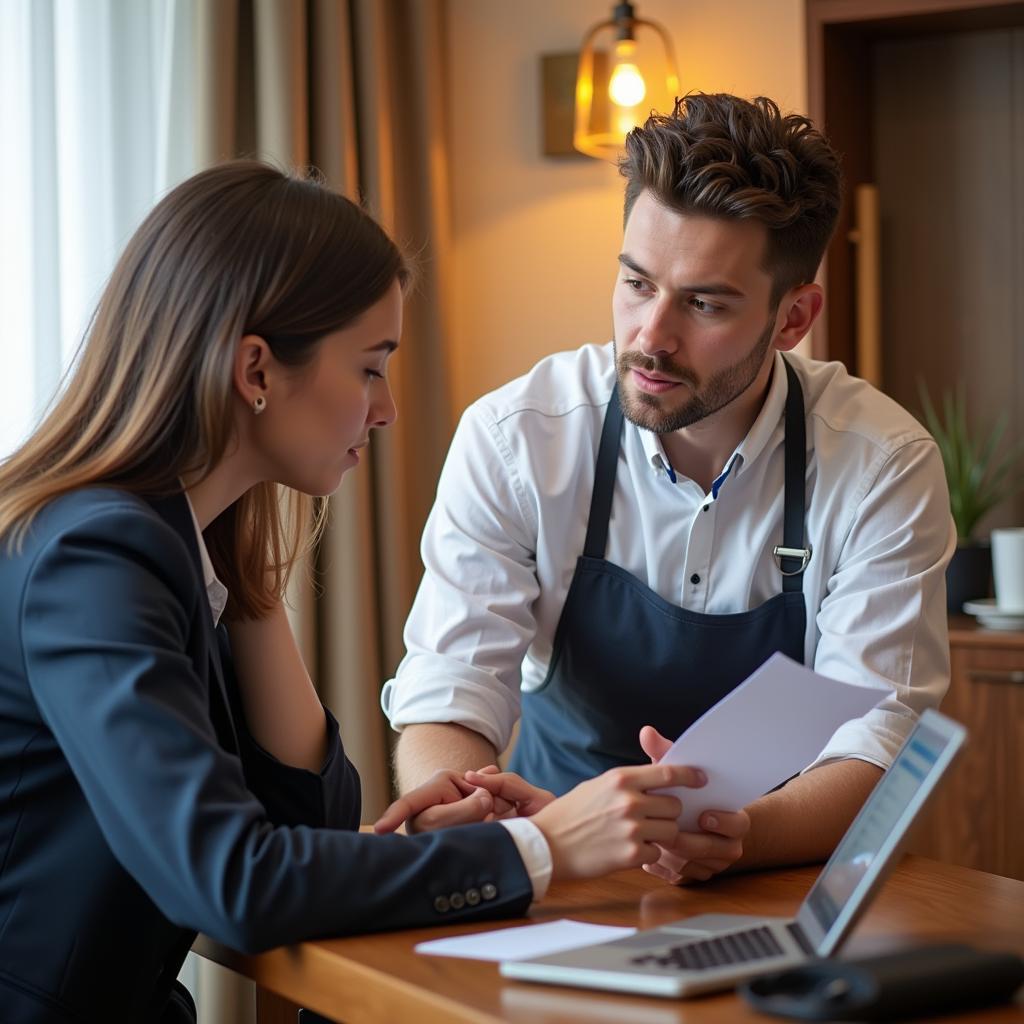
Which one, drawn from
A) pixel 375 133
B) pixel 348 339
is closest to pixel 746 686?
pixel 348 339

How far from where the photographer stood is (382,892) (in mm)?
1216

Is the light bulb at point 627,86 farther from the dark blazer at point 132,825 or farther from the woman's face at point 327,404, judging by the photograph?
the dark blazer at point 132,825

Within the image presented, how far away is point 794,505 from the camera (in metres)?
1.96

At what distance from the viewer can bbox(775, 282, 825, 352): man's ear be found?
2.04 metres

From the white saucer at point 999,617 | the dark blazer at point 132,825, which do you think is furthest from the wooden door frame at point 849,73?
the dark blazer at point 132,825

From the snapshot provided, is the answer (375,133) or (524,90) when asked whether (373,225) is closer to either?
(375,133)

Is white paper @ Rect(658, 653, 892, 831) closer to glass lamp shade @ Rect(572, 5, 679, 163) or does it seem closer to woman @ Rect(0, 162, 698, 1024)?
woman @ Rect(0, 162, 698, 1024)

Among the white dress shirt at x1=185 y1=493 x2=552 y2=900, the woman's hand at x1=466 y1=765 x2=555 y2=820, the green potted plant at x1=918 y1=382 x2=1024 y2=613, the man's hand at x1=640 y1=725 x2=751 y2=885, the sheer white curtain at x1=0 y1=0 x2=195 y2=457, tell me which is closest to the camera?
the white dress shirt at x1=185 y1=493 x2=552 y2=900

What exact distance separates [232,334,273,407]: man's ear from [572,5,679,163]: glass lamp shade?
6.01 feet

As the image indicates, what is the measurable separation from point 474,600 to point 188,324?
69 centimetres

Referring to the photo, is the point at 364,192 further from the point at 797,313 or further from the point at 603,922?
the point at 603,922

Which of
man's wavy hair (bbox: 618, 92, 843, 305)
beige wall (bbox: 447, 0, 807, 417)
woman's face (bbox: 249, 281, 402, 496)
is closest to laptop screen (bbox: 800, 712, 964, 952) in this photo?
woman's face (bbox: 249, 281, 402, 496)

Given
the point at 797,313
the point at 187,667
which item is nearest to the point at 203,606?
the point at 187,667

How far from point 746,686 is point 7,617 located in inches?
25.9
